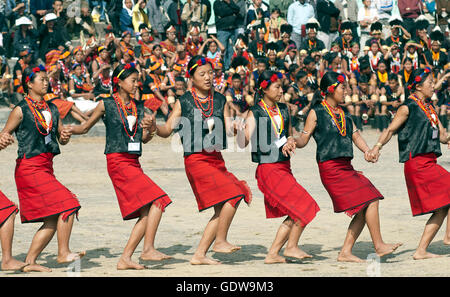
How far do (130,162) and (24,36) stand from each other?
1333cm

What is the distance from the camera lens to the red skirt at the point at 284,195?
8.12m

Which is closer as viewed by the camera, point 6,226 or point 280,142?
point 6,226

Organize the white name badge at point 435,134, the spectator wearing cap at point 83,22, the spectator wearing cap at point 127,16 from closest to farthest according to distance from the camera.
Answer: the white name badge at point 435,134 < the spectator wearing cap at point 83,22 < the spectator wearing cap at point 127,16

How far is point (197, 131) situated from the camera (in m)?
8.36

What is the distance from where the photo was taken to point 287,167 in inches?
329

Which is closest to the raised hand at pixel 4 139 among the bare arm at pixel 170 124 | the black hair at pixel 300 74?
the bare arm at pixel 170 124

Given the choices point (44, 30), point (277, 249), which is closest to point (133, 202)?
point (277, 249)

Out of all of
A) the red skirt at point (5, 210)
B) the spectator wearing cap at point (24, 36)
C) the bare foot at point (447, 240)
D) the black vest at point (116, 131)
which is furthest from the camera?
the spectator wearing cap at point (24, 36)

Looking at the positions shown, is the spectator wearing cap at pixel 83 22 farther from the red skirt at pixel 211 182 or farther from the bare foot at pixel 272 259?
the bare foot at pixel 272 259

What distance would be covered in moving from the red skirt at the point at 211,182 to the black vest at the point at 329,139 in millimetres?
811

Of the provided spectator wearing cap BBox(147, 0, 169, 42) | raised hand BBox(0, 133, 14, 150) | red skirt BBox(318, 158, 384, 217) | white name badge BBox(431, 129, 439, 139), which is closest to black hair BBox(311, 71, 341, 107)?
red skirt BBox(318, 158, 384, 217)

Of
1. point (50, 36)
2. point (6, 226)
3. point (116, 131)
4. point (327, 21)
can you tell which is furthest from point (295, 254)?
point (327, 21)

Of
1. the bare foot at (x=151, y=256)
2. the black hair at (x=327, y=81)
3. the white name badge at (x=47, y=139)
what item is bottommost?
the bare foot at (x=151, y=256)

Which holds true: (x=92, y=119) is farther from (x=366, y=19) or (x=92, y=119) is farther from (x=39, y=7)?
(x=366, y=19)
